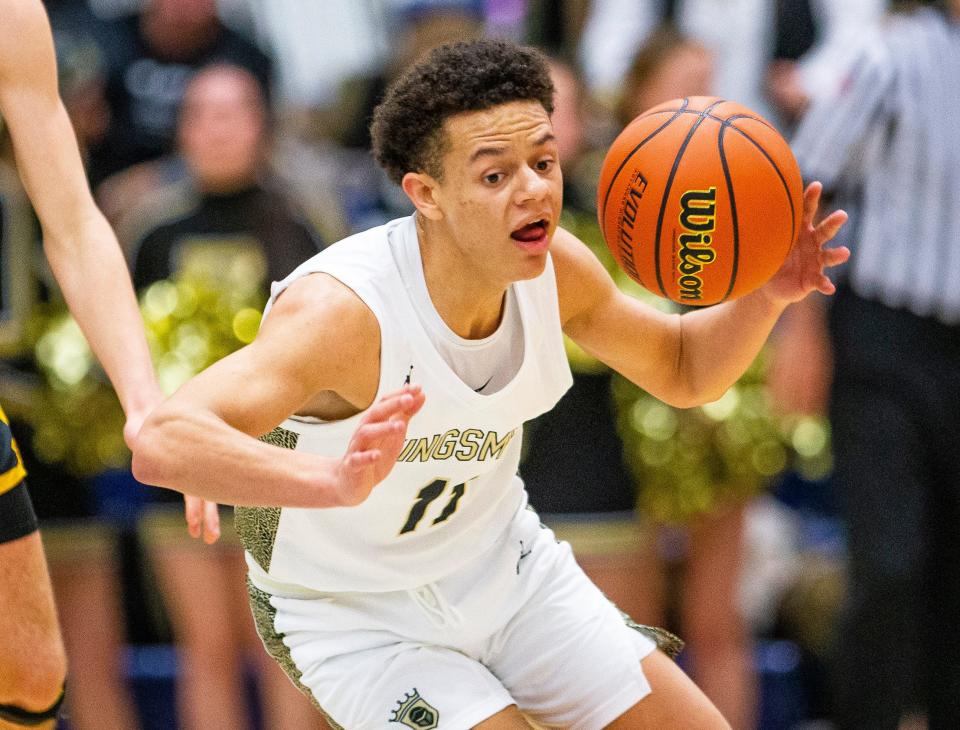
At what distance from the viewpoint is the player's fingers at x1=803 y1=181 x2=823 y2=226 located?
4051 millimetres

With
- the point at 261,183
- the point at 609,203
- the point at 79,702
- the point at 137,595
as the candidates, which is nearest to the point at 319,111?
the point at 261,183

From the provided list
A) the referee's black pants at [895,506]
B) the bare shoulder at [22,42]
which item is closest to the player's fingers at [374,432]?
the bare shoulder at [22,42]

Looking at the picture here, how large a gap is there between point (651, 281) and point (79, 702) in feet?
12.7

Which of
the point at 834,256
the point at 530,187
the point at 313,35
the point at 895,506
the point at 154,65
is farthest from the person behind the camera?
the point at 313,35

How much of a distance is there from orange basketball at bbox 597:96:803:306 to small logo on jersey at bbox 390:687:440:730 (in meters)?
1.17

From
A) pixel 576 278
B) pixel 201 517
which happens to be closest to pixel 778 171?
pixel 576 278

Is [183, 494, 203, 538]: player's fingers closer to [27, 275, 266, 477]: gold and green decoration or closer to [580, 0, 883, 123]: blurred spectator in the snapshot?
[27, 275, 266, 477]: gold and green decoration

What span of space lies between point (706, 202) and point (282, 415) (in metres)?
1.17

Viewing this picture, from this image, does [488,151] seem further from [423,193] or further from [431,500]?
[431,500]

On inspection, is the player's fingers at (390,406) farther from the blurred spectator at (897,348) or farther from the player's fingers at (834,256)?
the blurred spectator at (897,348)

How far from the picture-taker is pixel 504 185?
12.4 ft

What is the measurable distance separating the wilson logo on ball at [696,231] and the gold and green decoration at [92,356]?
309 cm

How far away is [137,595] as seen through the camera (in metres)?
7.39

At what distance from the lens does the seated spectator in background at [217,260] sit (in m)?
6.66
